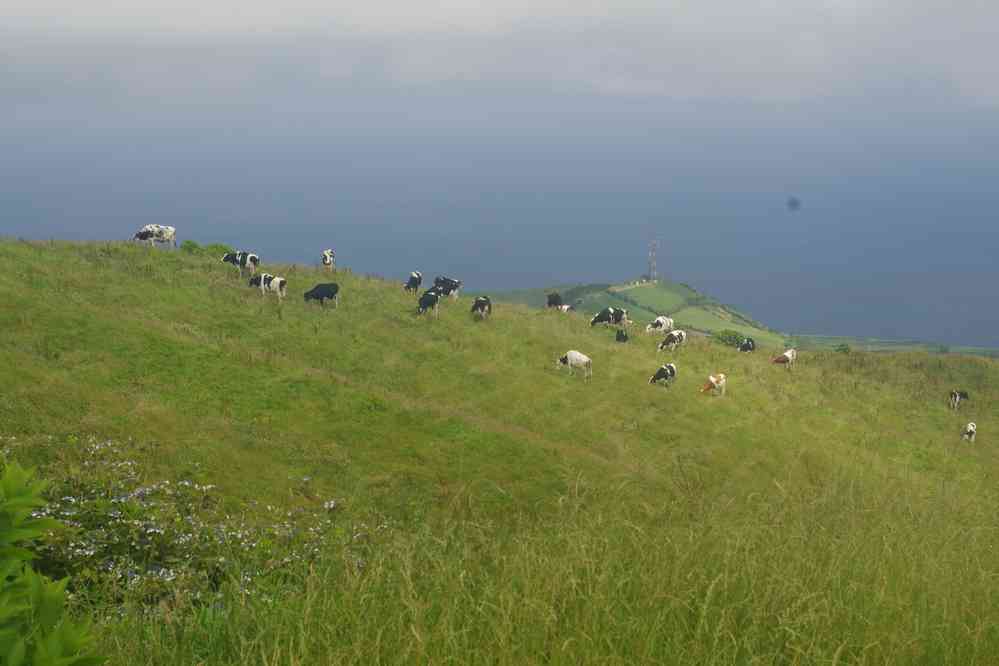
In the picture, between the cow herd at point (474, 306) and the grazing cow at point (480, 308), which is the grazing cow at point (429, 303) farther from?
the grazing cow at point (480, 308)

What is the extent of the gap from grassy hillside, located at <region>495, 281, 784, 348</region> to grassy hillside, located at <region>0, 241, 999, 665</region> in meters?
68.5

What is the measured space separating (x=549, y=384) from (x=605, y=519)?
23.2 meters

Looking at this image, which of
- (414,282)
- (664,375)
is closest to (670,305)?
(414,282)

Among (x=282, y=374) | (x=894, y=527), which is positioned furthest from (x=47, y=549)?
(x=282, y=374)

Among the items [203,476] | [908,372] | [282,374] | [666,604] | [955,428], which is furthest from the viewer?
[908,372]

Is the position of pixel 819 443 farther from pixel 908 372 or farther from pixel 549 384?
pixel 908 372

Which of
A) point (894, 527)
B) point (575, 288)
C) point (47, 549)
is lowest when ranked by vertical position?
point (575, 288)

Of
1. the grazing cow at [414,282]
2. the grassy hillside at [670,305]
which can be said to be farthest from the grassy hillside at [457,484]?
the grassy hillside at [670,305]

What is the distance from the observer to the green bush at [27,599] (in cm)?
343

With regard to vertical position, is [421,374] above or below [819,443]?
above

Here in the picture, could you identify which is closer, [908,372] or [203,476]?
[203,476]

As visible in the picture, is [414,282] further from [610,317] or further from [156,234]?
[156,234]

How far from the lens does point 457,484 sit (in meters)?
19.5

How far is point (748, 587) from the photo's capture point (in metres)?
6.15
